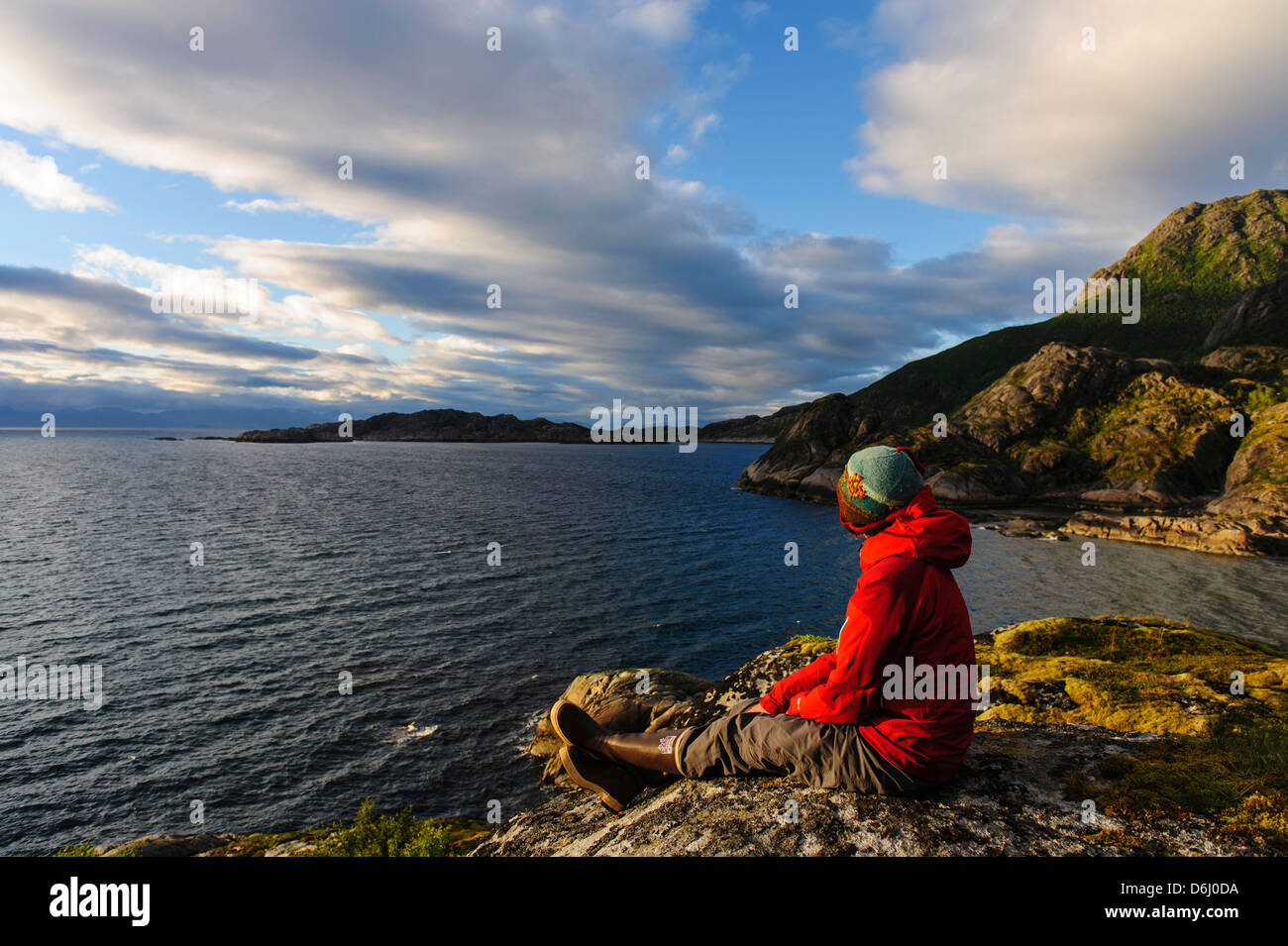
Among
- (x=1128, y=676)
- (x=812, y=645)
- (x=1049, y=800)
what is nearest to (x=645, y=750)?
(x=1049, y=800)

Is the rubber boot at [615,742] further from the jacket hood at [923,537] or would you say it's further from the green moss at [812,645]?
the green moss at [812,645]

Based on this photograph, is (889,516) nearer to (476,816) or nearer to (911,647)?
(911,647)

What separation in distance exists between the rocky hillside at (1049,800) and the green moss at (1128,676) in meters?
0.06

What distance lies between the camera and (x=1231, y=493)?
70875 millimetres

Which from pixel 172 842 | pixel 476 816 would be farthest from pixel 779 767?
pixel 476 816

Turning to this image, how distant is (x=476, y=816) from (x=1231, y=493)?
94329 millimetres

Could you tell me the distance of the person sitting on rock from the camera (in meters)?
5.44

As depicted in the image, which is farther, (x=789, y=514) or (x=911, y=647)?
(x=789, y=514)

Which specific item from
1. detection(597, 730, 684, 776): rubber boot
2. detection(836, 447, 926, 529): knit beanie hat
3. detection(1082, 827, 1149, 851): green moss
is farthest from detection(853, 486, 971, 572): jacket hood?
detection(597, 730, 684, 776): rubber boot

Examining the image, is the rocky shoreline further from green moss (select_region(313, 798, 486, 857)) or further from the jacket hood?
green moss (select_region(313, 798, 486, 857))

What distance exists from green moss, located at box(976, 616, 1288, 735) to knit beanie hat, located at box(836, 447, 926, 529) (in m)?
5.83

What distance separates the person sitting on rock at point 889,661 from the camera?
5.44m
